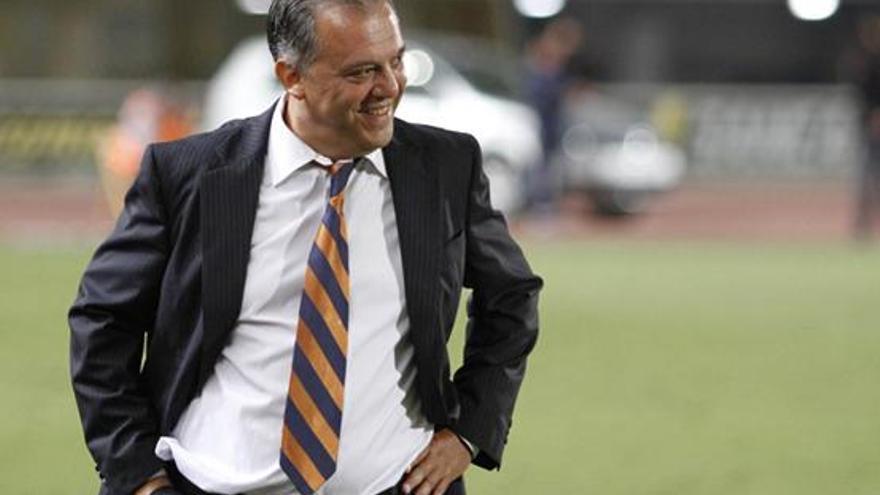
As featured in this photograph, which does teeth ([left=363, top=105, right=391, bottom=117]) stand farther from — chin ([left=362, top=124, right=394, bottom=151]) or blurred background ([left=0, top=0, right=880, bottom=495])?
blurred background ([left=0, top=0, right=880, bottom=495])

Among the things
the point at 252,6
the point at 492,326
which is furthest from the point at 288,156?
the point at 252,6

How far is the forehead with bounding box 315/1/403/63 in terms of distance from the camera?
3.72m

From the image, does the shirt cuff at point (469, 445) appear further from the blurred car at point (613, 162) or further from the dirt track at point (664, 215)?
the blurred car at point (613, 162)

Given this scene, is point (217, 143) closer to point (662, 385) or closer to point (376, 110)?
point (376, 110)

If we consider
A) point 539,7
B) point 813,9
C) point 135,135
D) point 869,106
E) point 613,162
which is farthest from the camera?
point 813,9

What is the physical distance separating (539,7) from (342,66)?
105ft

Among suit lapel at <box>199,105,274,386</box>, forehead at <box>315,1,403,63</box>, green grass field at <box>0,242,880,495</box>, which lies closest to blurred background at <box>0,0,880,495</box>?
green grass field at <box>0,242,880,495</box>

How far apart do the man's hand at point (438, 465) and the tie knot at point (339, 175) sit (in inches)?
19.6

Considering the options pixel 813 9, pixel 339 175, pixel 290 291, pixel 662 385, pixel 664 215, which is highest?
pixel 339 175

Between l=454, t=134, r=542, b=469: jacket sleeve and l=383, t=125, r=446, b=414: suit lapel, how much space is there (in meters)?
0.12

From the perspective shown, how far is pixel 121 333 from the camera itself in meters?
3.86

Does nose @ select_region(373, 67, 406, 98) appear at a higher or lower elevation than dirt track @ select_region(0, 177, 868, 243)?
higher

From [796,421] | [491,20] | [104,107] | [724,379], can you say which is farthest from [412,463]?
[491,20]

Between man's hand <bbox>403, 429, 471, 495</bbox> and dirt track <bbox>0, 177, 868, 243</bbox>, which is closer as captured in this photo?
man's hand <bbox>403, 429, 471, 495</bbox>
